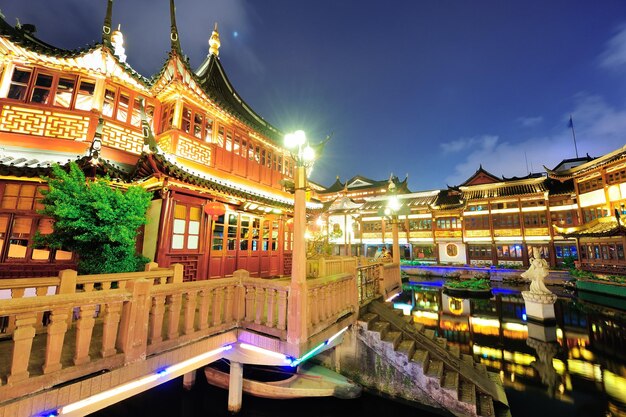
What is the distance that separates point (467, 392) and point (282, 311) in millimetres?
5084

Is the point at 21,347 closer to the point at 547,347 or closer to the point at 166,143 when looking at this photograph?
the point at 166,143

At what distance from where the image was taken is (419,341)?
7465 millimetres

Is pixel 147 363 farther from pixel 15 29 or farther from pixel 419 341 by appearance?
pixel 15 29

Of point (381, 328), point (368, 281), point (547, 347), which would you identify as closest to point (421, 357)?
point (381, 328)

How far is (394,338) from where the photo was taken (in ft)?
23.4

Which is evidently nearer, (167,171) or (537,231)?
(167,171)

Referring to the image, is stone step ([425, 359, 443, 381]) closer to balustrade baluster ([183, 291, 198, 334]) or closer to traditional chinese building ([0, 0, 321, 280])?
balustrade baluster ([183, 291, 198, 334])

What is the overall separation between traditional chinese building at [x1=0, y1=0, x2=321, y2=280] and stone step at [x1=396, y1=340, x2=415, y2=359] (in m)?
6.98

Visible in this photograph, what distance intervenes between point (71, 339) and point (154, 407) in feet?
13.7

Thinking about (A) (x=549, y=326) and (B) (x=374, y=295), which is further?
(A) (x=549, y=326)

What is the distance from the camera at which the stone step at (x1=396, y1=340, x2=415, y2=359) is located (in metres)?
6.76

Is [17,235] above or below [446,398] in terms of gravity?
above

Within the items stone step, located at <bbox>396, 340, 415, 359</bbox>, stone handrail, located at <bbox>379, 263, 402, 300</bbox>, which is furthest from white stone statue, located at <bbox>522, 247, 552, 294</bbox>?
stone step, located at <bbox>396, 340, 415, 359</bbox>

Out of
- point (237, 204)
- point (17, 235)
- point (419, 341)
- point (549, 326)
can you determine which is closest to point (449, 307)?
point (549, 326)
